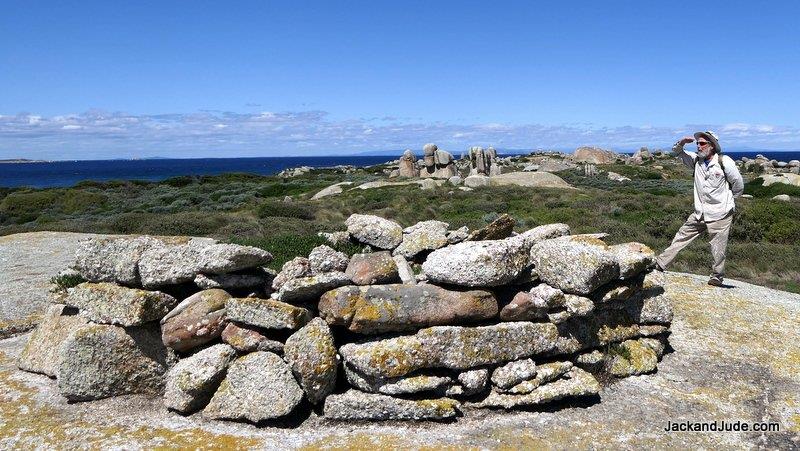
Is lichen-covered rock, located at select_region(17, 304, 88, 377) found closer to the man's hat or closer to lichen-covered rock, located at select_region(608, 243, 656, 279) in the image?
lichen-covered rock, located at select_region(608, 243, 656, 279)

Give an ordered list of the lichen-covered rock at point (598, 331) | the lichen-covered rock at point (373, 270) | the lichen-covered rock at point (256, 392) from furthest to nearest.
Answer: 1. the lichen-covered rock at point (373, 270)
2. the lichen-covered rock at point (598, 331)
3. the lichen-covered rock at point (256, 392)

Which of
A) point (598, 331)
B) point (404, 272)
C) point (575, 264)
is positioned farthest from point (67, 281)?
point (598, 331)

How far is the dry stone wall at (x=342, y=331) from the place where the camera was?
23.4 ft

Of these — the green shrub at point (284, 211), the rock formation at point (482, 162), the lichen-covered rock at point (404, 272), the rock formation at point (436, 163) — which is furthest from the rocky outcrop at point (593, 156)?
the lichen-covered rock at point (404, 272)

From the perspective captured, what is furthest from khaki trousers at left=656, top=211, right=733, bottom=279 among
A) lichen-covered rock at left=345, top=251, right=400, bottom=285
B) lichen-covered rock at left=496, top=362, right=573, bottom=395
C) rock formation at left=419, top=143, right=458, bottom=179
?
rock formation at left=419, top=143, right=458, bottom=179

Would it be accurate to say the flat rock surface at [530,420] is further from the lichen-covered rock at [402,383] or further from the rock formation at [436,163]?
the rock formation at [436,163]

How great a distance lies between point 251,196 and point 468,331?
166 feet

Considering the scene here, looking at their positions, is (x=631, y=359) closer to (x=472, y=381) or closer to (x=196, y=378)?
(x=472, y=381)

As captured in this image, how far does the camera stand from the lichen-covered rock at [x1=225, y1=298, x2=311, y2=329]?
24.0ft

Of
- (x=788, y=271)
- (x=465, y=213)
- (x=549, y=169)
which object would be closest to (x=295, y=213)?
(x=465, y=213)

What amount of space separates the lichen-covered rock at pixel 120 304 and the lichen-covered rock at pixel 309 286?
176cm

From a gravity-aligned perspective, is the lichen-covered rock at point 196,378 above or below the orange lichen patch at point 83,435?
above

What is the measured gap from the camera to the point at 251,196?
180 ft

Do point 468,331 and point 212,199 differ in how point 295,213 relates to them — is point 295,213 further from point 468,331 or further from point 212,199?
point 468,331
